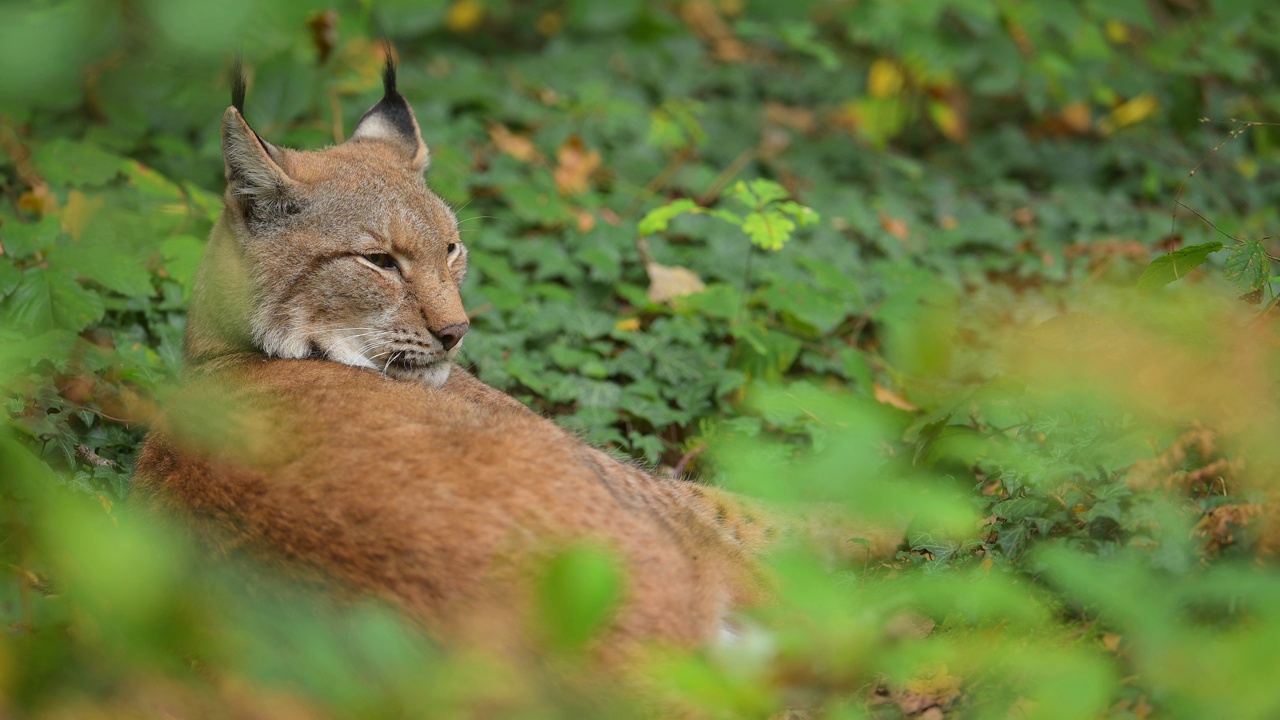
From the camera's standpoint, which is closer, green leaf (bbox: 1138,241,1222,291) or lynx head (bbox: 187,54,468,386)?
green leaf (bbox: 1138,241,1222,291)

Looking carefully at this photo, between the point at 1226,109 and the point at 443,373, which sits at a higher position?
the point at 443,373

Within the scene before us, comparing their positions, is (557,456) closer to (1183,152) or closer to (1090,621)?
(1090,621)

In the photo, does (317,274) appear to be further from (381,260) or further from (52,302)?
(52,302)

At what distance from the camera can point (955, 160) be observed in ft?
27.0

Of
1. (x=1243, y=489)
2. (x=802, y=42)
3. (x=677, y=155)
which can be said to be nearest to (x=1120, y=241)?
(x=802, y=42)

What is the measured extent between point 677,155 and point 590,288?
6.85 feet

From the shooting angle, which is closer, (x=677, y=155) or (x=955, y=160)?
(x=677, y=155)

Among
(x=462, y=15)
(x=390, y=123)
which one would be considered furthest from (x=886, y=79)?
(x=390, y=123)

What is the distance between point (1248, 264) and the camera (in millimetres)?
3115

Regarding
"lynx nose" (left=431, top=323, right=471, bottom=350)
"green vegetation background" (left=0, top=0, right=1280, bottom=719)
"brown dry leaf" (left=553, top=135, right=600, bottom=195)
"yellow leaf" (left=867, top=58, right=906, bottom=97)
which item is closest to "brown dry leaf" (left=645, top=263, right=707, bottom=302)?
"green vegetation background" (left=0, top=0, right=1280, bottom=719)

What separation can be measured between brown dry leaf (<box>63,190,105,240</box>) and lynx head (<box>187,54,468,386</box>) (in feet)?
4.54

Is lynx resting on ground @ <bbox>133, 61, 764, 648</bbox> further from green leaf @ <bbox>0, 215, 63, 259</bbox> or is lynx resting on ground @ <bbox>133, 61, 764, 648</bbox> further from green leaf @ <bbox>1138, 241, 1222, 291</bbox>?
green leaf @ <bbox>1138, 241, 1222, 291</bbox>

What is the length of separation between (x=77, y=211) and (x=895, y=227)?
16.0ft

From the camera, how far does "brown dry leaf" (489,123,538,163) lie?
22.9 feet
